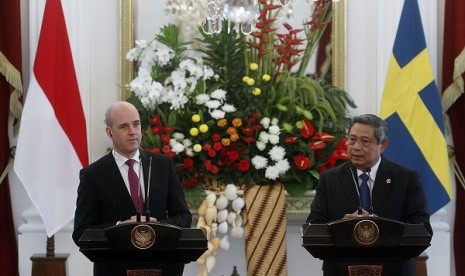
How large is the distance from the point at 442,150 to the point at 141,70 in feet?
7.32

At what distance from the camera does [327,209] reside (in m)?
4.67

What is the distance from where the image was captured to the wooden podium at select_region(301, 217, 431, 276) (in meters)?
3.97

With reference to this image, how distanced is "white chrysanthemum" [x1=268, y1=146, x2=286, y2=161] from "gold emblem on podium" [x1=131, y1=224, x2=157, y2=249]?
2822 mm

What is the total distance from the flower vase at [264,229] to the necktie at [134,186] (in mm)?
2077

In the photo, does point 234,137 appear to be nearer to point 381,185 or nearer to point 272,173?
point 272,173

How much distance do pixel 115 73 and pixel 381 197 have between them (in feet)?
10.6

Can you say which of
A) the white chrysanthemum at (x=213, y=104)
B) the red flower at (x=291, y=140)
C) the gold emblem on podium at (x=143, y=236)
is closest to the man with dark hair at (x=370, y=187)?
the gold emblem on podium at (x=143, y=236)

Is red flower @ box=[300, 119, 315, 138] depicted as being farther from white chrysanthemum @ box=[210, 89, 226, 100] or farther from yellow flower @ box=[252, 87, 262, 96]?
white chrysanthemum @ box=[210, 89, 226, 100]

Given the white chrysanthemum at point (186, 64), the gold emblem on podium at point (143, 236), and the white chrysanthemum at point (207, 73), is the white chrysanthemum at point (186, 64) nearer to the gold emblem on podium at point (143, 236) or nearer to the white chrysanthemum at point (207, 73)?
the white chrysanthemum at point (207, 73)

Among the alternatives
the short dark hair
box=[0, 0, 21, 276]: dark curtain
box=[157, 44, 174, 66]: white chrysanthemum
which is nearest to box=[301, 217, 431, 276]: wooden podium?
the short dark hair

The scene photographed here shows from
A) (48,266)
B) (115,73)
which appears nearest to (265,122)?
(115,73)

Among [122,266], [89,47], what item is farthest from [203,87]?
[122,266]

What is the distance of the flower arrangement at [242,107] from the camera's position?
6672 mm

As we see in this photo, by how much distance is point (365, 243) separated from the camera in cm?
396
